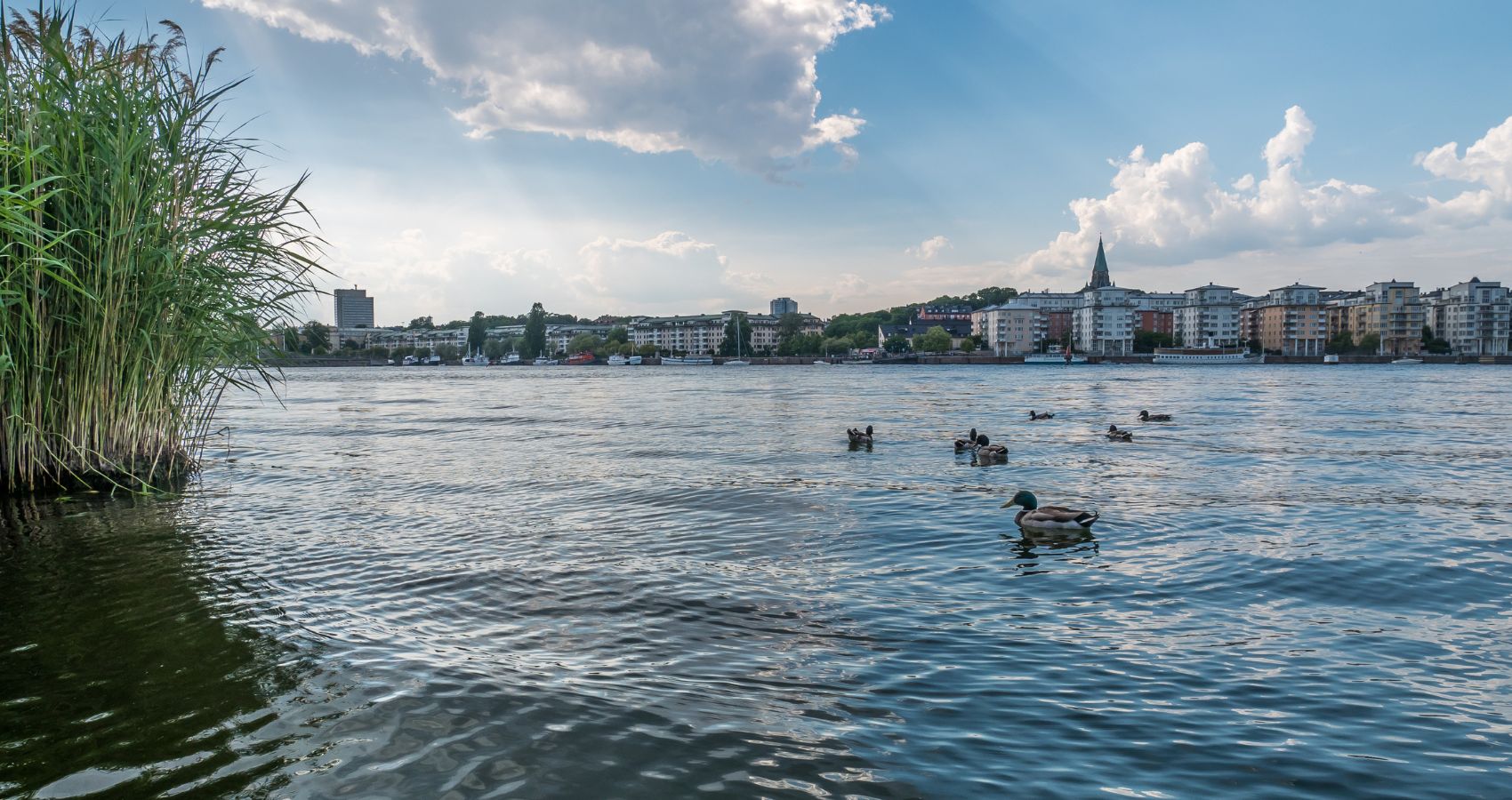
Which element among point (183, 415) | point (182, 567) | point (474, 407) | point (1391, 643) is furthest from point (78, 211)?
point (474, 407)

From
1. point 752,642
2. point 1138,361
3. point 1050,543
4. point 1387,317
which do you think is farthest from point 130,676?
point 1387,317

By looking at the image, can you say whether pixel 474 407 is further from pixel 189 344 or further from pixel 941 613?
pixel 941 613

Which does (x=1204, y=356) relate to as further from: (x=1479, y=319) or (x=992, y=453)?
(x=992, y=453)

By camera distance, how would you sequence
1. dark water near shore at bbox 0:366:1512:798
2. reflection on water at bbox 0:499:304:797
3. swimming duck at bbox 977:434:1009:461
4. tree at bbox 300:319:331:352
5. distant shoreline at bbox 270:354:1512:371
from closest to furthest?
reflection on water at bbox 0:499:304:797 < dark water near shore at bbox 0:366:1512:798 < tree at bbox 300:319:331:352 < swimming duck at bbox 977:434:1009:461 < distant shoreline at bbox 270:354:1512:371

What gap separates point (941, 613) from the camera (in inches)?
322

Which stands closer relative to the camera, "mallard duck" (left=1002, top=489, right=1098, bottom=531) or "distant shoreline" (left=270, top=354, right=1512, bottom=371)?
"mallard duck" (left=1002, top=489, right=1098, bottom=531)

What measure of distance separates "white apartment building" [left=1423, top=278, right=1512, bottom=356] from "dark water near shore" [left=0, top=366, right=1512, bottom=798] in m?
214

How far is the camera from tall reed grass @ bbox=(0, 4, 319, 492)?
1055cm

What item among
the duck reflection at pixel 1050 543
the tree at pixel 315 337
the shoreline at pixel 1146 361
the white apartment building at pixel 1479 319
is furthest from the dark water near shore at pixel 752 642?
the white apartment building at pixel 1479 319

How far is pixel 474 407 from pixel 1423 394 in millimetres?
55400

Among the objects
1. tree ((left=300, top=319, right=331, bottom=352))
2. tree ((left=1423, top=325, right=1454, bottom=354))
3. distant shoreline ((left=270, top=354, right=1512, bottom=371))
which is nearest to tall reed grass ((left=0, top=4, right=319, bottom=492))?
tree ((left=300, top=319, right=331, bottom=352))

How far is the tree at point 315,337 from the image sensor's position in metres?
14.6

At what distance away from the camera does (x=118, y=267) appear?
446 inches

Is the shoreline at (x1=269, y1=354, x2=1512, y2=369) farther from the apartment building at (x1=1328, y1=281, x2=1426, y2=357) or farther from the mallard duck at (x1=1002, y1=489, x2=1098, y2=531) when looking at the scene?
the mallard duck at (x1=1002, y1=489, x2=1098, y2=531)
